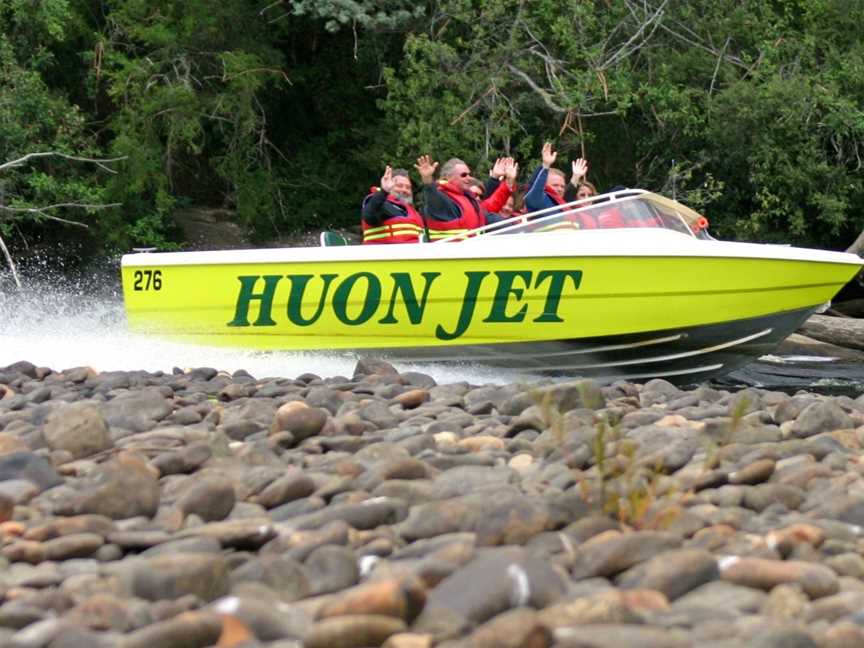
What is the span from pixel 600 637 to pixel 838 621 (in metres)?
0.64

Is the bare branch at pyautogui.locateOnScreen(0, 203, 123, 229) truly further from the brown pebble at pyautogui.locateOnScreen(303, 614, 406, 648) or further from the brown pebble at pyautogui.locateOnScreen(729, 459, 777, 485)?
the brown pebble at pyautogui.locateOnScreen(303, 614, 406, 648)

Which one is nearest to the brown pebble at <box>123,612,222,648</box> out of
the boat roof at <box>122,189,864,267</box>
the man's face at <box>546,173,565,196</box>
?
the boat roof at <box>122,189,864,267</box>

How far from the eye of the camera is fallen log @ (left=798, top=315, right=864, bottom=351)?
48.3 feet

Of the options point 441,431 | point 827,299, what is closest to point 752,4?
point 827,299

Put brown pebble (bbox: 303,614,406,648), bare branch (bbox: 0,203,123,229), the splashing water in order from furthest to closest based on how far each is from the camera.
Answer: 1. bare branch (bbox: 0,203,123,229)
2. the splashing water
3. brown pebble (bbox: 303,614,406,648)

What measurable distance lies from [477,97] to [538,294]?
A: 8044 mm

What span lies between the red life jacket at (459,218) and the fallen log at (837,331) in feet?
18.6

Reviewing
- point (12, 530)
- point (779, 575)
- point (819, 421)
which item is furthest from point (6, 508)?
point (819, 421)

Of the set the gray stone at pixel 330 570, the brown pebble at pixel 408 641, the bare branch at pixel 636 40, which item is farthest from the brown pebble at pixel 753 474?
the bare branch at pixel 636 40

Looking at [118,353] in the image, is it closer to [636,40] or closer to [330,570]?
[330,570]

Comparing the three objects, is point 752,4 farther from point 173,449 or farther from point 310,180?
point 173,449

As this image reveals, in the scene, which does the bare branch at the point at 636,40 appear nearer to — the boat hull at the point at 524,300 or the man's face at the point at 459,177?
the man's face at the point at 459,177

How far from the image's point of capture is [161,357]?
1035 cm

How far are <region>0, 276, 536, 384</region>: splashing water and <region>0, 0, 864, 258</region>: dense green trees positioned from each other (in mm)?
4730
